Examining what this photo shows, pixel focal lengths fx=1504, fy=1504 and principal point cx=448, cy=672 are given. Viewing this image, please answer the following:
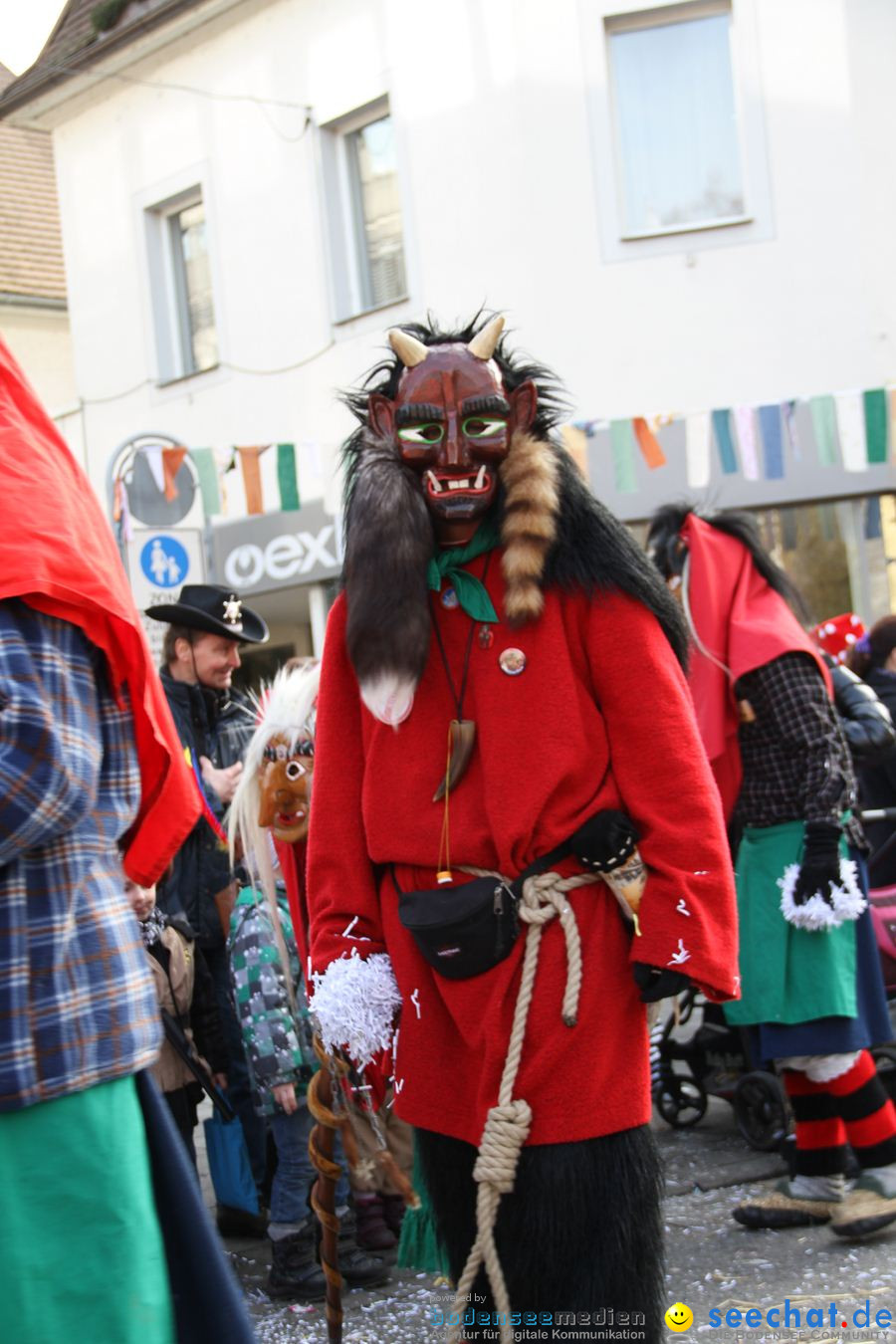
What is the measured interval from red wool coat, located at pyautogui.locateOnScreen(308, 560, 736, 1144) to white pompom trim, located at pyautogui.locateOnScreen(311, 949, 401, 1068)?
0.11ft

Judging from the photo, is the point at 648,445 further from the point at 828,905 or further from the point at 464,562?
the point at 464,562

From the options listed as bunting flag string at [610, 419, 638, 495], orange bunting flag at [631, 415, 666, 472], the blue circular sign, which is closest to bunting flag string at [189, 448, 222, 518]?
the blue circular sign

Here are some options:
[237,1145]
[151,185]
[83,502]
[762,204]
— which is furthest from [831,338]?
[83,502]

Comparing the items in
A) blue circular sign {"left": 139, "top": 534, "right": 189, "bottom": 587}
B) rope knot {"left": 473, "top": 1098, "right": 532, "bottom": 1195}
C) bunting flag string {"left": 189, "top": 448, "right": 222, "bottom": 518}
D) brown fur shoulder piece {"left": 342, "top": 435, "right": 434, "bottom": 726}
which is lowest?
rope knot {"left": 473, "top": 1098, "right": 532, "bottom": 1195}

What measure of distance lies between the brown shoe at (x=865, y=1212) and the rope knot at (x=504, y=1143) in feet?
6.21

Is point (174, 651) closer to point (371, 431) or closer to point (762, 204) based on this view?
point (371, 431)

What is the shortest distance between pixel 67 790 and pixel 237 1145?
2928mm

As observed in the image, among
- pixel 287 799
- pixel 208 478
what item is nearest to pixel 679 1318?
pixel 287 799

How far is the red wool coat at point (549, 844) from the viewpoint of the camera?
2709 millimetres

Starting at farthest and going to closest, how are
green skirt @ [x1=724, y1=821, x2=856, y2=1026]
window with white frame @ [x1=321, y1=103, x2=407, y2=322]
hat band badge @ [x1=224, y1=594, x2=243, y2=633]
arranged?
window with white frame @ [x1=321, y1=103, x2=407, y2=322], hat band badge @ [x1=224, y1=594, x2=243, y2=633], green skirt @ [x1=724, y1=821, x2=856, y2=1026]

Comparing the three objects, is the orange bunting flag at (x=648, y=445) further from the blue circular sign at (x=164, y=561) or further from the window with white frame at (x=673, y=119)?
the blue circular sign at (x=164, y=561)

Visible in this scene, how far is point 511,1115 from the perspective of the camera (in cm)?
266

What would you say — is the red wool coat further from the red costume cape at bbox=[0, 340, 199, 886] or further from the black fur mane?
the black fur mane

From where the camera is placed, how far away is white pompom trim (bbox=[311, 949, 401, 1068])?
288 centimetres
